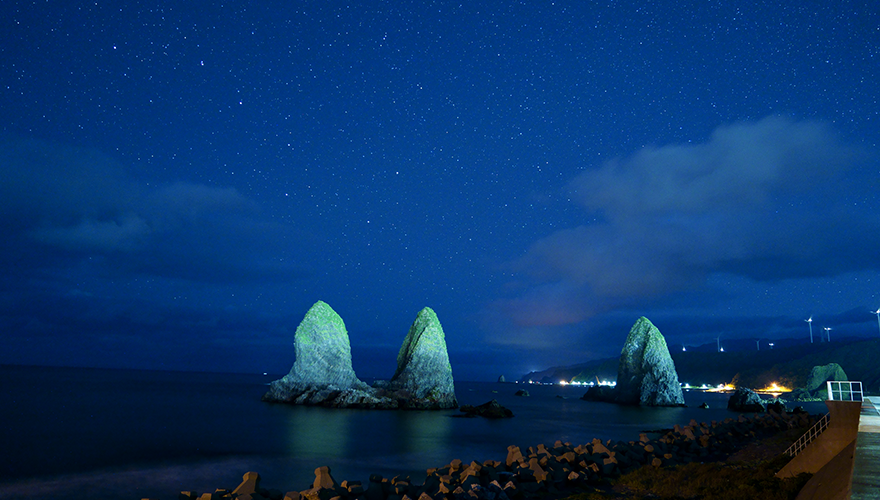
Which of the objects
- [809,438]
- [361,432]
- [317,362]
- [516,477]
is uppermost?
[317,362]

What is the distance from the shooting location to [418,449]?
32.4m

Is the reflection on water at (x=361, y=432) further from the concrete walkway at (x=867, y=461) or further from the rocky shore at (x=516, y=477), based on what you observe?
the concrete walkway at (x=867, y=461)

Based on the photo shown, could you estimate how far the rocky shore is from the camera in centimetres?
1495

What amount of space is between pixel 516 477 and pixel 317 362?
181 feet

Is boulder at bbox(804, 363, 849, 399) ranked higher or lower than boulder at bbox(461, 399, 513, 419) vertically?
higher

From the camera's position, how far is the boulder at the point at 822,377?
360ft

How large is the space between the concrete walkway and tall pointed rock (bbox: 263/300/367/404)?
2329 inches

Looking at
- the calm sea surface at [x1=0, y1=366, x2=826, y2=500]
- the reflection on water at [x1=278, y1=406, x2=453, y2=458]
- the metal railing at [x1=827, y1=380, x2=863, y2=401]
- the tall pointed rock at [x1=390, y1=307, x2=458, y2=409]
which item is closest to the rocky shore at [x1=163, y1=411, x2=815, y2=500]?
the calm sea surface at [x1=0, y1=366, x2=826, y2=500]

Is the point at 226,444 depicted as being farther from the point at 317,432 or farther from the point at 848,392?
the point at 848,392

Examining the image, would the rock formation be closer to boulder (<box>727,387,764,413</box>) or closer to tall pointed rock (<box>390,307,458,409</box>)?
tall pointed rock (<box>390,307,458,409</box>)

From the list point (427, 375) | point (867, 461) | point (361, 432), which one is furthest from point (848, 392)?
point (427, 375)

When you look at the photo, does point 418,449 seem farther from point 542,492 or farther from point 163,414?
point 163,414

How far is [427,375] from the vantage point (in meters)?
68.0

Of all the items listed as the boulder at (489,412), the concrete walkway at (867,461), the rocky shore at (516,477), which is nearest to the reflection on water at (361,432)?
the boulder at (489,412)
